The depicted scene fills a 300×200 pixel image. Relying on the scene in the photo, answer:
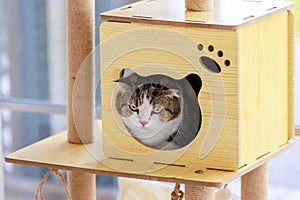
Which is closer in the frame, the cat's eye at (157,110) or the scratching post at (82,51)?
the cat's eye at (157,110)

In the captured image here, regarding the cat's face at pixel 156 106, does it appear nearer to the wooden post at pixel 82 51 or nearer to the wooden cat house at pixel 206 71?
the wooden cat house at pixel 206 71

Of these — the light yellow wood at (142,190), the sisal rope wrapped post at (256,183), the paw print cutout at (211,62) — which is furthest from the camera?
the light yellow wood at (142,190)

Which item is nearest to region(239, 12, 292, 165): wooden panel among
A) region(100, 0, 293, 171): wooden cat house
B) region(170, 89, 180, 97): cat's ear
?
region(100, 0, 293, 171): wooden cat house

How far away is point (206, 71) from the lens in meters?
1.37

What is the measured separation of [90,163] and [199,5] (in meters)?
0.38

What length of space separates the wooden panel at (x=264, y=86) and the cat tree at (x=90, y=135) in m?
0.01

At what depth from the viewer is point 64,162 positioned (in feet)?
4.90

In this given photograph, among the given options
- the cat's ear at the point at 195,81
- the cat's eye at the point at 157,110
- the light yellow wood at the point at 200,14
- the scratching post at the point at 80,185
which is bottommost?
the scratching post at the point at 80,185

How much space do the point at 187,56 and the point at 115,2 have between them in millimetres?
814

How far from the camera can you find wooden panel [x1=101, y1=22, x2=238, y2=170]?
136cm

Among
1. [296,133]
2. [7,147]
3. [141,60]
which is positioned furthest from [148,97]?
[7,147]

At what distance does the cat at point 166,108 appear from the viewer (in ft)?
4.59

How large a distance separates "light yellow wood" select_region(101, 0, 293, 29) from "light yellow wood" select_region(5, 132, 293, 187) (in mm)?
274

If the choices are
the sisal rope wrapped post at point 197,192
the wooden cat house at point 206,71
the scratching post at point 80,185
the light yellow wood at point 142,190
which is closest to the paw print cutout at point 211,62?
the wooden cat house at point 206,71
